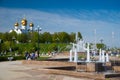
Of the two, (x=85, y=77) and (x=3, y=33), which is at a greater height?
(x=3, y=33)

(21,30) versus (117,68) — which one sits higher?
(21,30)

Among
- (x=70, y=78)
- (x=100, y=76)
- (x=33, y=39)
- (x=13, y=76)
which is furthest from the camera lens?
(x=33, y=39)

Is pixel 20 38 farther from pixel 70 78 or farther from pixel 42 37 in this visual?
pixel 70 78

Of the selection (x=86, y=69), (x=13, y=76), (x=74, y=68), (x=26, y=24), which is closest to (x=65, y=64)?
(x=74, y=68)

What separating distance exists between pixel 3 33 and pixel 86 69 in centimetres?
7808

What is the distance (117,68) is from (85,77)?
606 centimetres

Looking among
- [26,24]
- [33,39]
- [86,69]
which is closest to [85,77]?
[86,69]

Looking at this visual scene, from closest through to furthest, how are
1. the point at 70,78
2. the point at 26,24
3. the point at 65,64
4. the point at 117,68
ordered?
the point at 70,78, the point at 117,68, the point at 65,64, the point at 26,24

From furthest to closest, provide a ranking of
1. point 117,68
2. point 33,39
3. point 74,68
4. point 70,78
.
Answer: point 33,39, point 74,68, point 117,68, point 70,78

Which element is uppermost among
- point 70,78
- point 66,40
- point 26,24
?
point 26,24

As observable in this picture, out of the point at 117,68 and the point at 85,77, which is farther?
the point at 117,68

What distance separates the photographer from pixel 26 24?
10594 cm

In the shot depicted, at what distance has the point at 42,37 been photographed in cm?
9475

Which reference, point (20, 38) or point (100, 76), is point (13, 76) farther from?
point (20, 38)
